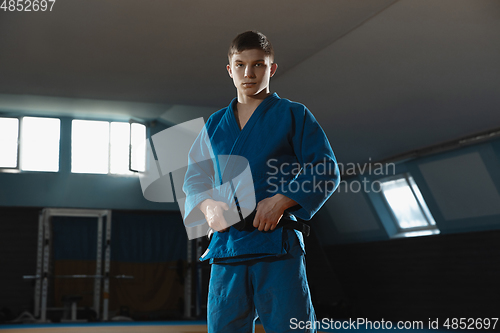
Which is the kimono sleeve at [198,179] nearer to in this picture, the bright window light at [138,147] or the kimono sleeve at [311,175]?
the kimono sleeve at [311,175]

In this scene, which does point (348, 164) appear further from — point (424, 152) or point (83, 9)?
point (83, 9)

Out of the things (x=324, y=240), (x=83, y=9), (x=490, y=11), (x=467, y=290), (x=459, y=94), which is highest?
(x=83, y=9)

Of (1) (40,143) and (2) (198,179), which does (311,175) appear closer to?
(2) (198,179)

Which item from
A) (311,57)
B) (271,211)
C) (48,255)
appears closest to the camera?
(271,211)

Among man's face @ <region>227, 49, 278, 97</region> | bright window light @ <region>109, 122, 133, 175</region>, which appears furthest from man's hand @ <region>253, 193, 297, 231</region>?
bright window light @ <region>109, 122, 133, 175</region>

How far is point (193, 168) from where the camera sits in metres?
1.09

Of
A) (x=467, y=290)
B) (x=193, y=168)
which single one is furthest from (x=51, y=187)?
(x=193, y=168)

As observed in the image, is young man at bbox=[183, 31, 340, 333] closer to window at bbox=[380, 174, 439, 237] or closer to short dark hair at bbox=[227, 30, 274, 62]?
short dark hair at bbox=[227, 30, 274, 62]

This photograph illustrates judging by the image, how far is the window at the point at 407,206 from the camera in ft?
21.6

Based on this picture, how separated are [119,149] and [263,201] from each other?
318 inches

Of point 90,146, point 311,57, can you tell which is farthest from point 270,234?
point 90,146

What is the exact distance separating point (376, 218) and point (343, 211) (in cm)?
81

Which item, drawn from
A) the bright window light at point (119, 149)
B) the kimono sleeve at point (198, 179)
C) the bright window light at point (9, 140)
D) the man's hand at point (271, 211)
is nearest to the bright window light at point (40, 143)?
the bright window light at point (9, 140)

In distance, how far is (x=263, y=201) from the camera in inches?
36.5
